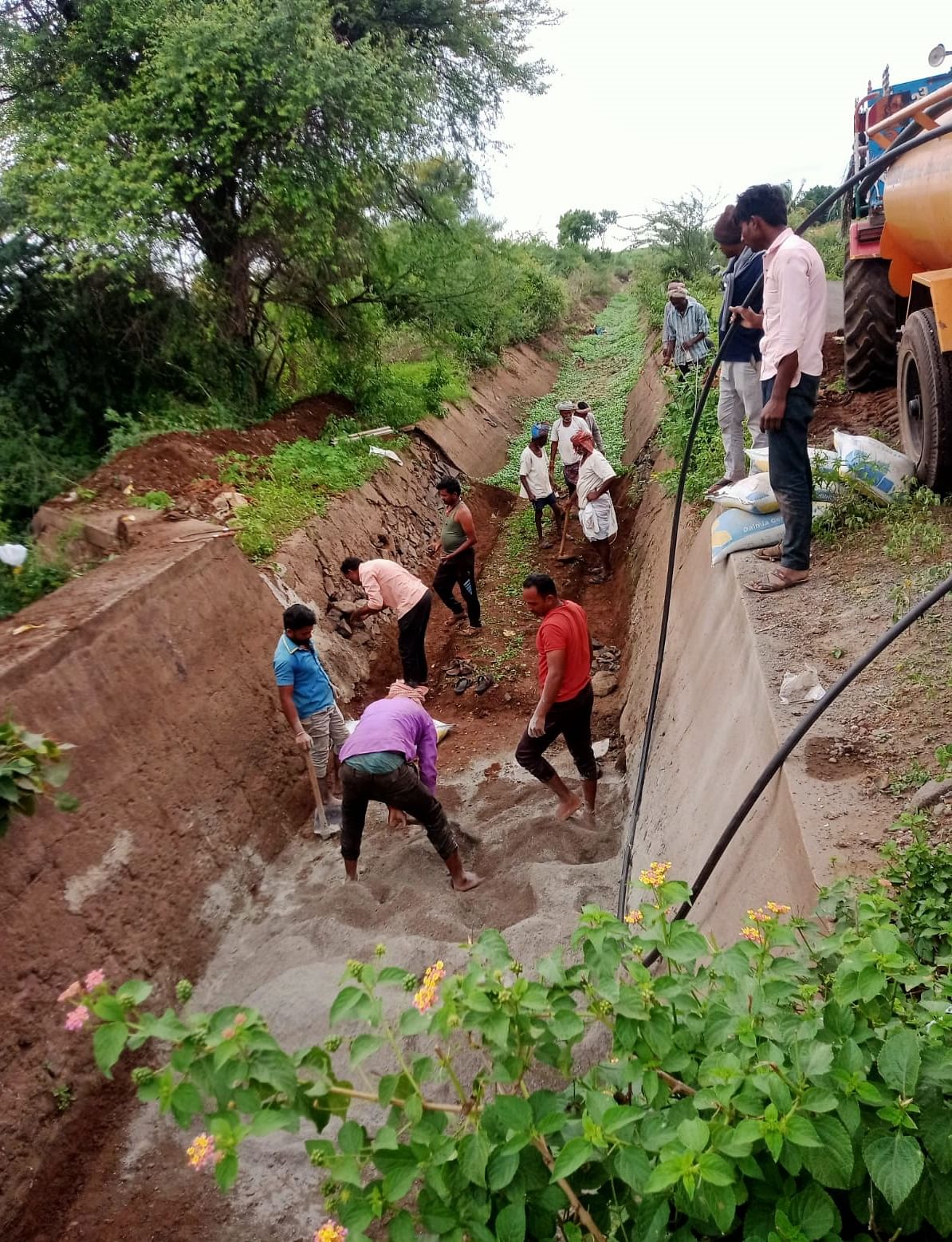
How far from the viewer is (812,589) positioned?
462cm

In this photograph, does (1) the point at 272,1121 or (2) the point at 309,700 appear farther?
(2) the point at 309,700

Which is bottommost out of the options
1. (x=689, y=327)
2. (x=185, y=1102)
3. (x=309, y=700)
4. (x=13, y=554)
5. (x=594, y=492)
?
(x=309, y=700)

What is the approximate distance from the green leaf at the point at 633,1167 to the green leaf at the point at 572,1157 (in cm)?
5

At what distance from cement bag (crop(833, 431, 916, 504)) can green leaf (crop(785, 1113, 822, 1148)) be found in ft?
14.7

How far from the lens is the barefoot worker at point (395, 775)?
4.54 m

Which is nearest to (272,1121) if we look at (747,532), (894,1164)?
(894,1164)

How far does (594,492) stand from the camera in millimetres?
8430

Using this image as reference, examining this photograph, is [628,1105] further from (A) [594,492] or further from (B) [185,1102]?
(A) [594,492]

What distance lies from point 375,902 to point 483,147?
1195 centimetres

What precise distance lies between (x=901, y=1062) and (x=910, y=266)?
5774 mm

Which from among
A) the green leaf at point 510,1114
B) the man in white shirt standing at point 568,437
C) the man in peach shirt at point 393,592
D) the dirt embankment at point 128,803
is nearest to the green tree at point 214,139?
the dirt embankment at point 128,803

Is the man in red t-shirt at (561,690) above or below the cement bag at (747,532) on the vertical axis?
below

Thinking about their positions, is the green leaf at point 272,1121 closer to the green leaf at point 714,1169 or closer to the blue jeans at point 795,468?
the green leaf at point 714,1169

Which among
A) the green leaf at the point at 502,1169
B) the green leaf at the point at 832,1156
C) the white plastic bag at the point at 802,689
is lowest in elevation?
the white plastic bag at the point at 802,689
